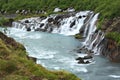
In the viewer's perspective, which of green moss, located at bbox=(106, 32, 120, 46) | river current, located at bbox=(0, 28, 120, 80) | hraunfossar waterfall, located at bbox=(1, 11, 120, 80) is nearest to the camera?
river current, located at bbox=(0, 28, 120, 80)

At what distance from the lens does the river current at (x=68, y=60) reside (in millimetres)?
29328

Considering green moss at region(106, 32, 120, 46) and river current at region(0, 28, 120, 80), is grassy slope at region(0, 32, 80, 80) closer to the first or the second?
river current at region(0, 28, 120, 80)

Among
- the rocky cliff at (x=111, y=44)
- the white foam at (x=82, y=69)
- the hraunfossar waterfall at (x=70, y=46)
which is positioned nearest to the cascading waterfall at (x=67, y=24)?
the hraunfossar waterfall at (x=70, y=46)

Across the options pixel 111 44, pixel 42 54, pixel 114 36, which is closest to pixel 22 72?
pixel 42 54

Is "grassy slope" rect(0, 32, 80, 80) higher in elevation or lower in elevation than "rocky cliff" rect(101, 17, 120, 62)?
lower

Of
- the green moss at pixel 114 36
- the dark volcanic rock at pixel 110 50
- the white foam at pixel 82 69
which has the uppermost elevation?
the green moss at pixel 114 36

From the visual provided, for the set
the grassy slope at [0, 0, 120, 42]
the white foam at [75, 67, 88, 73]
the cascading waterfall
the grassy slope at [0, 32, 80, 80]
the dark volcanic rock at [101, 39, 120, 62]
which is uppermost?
the grassy slope at [0, 0, 120, 42]

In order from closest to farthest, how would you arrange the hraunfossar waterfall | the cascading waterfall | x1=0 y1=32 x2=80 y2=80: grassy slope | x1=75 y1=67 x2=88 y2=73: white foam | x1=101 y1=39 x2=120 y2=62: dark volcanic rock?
x1=0 y1=32 x2=80 y2=80: grassy slope, x1=75 y1=67 x2=88 y2=73: white foam, the hraunfossar waterfall, x1=101 y1=39 x2=120 y2=62: dark volcanic rock, the cascading waterfall

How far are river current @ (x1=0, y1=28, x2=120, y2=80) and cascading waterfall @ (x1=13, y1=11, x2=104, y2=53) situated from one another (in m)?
3.94

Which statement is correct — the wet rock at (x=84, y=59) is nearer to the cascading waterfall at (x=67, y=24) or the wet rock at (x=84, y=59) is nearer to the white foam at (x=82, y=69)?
the white foam at (x=82, y=69)

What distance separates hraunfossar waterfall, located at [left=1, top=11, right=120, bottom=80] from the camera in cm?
3092

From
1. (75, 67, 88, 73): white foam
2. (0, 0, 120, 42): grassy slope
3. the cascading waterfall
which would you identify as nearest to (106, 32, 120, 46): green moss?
the cascading waterfall

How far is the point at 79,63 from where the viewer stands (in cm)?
3331

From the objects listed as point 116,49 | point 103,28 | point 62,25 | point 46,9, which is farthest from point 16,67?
point 46,9
